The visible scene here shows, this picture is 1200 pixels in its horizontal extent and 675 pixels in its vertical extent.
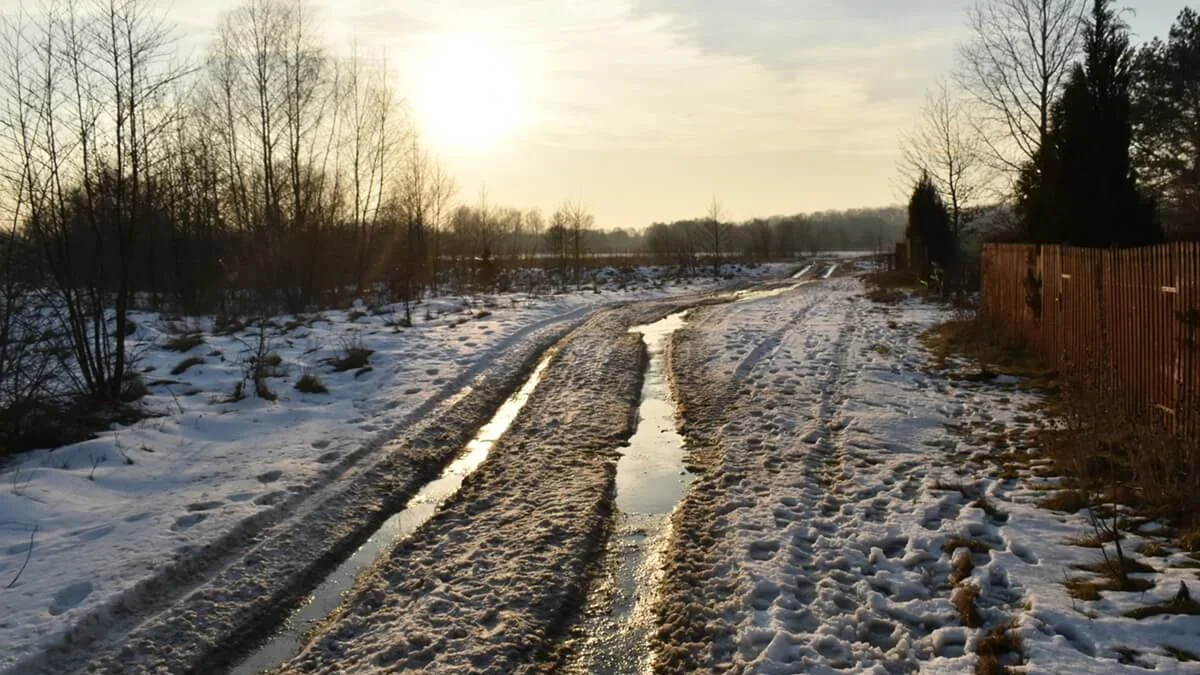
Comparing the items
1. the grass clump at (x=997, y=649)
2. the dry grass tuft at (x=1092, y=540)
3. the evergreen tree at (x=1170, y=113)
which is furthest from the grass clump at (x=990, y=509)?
the evergreen tree at (x=1170, y=113)

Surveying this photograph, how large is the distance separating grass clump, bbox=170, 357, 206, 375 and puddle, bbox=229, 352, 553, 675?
5.67m

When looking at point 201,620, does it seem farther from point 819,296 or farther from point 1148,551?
point 819,296

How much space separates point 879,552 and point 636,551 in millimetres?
1602

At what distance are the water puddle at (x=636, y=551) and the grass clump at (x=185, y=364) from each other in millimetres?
7217

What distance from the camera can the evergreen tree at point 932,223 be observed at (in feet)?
97.9

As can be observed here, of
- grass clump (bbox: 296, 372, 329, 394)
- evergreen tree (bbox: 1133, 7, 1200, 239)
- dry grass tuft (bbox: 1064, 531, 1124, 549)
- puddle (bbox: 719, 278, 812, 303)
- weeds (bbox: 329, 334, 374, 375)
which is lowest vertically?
dry grass tuft (bbox: 1064, 531, 1124, 549)

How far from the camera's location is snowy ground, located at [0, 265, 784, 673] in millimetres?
4938

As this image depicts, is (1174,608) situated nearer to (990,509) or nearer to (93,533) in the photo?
(990,509)

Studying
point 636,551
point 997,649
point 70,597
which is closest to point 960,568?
point 997,649

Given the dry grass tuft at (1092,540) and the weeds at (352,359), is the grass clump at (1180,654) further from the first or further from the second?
the weeds at (352,359)

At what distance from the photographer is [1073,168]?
506 inches

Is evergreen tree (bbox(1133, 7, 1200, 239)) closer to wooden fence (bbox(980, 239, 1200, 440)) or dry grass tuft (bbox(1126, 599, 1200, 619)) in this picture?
wooden fence (bbox(980, 239, 1200, 440))

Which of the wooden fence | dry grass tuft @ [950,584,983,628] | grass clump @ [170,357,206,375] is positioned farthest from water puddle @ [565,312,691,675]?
grass clump @ [170,357,206,375]

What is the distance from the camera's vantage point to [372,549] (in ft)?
19.0
